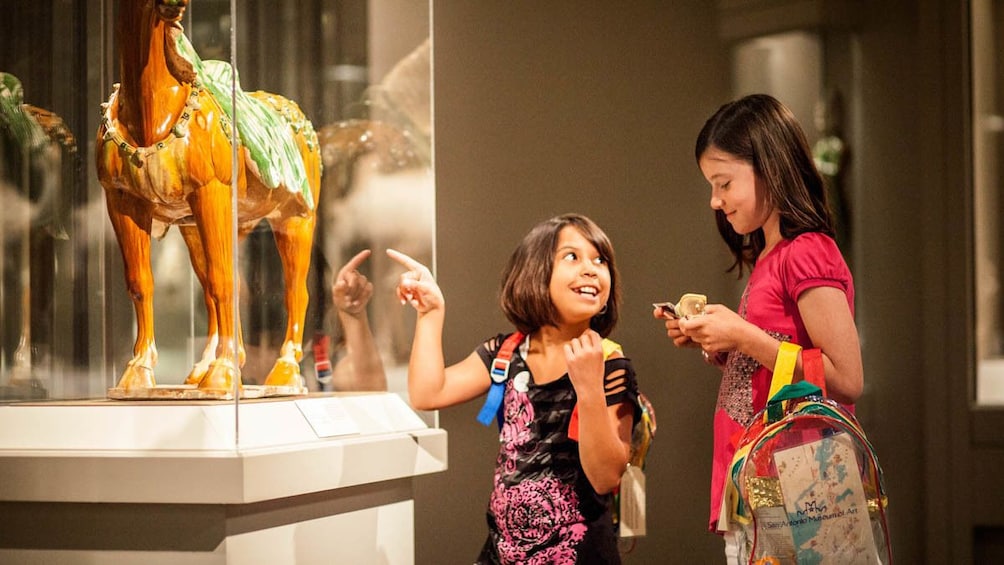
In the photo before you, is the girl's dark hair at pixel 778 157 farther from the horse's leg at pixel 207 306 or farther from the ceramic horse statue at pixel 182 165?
the horse's leg at pixel 207 306

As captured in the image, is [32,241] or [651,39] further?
[651,39]

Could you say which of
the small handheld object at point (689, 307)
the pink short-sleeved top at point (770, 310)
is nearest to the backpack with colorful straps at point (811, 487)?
the pink short-sleeved top at point (770, 310)

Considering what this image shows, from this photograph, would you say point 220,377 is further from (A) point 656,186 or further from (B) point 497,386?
(A) point 656,186

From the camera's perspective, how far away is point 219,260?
6.45 feet

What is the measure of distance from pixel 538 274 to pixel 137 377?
2.70 feet

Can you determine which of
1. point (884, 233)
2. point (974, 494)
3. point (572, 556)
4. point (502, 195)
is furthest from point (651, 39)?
point (572, 556)

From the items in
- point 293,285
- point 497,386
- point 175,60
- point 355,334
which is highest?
point 175,60

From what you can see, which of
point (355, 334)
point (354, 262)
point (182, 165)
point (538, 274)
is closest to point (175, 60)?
point (182, 165)

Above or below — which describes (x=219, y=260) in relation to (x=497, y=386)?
above

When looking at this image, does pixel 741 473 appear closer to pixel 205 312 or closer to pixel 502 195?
pixel 205 312

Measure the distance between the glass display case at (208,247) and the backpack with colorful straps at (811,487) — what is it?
78 centimetres

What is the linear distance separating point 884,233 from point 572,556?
188cm

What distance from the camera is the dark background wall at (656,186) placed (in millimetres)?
3348

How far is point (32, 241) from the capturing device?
7.40ft
